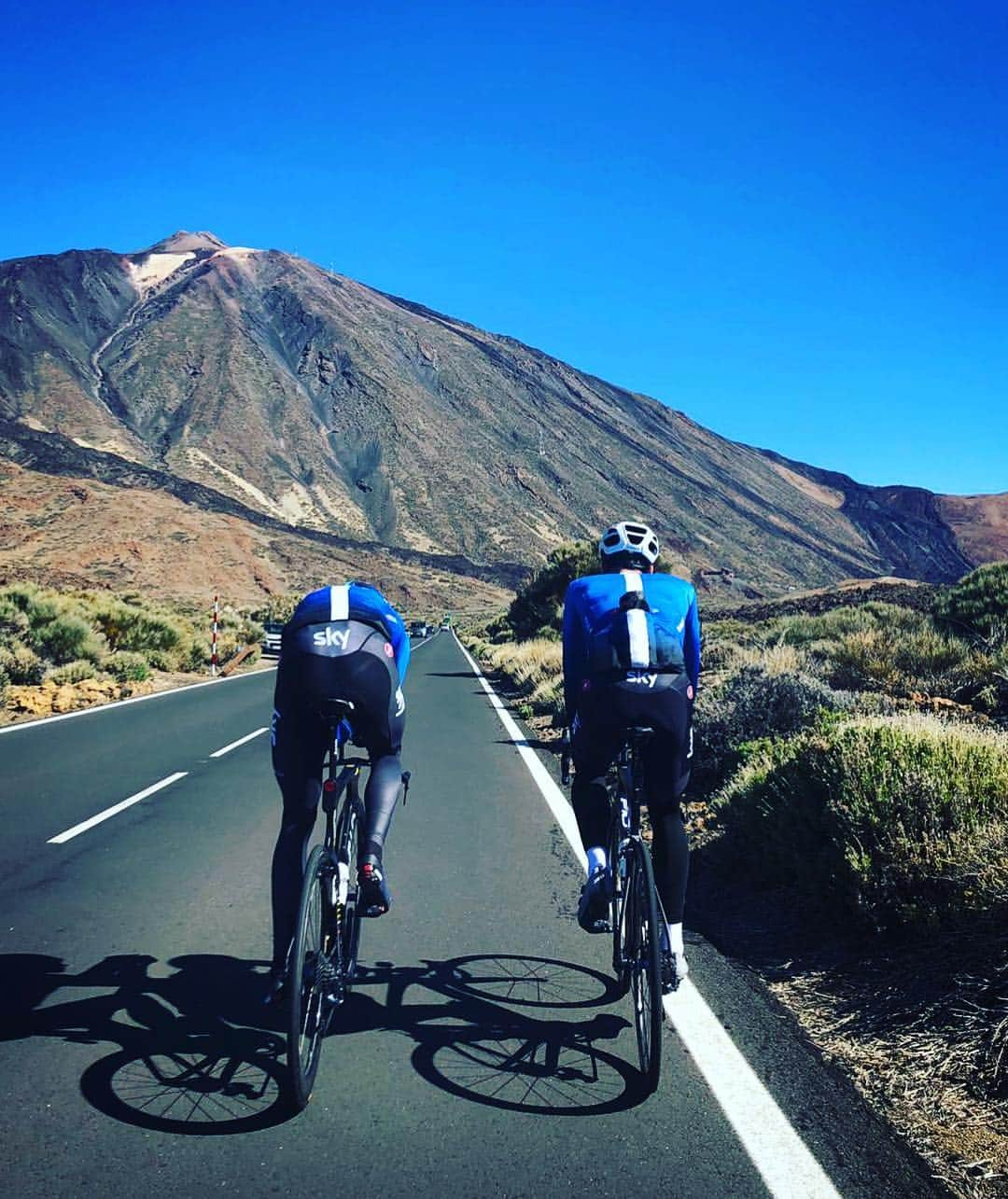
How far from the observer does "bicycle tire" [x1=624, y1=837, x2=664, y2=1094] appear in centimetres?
349

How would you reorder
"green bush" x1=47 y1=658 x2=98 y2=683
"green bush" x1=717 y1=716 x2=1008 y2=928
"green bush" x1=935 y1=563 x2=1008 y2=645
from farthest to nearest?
"green bush" x1=47 y1=658 x2=98 y2=683
"green bush" x1=935 y1=563 x2=1008 y2=645
"green bush" x1=717 y1=716 x2=1008 y2=928

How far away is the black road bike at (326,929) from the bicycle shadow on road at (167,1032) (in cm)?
23

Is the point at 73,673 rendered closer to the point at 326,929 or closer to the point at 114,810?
the point at 114,810

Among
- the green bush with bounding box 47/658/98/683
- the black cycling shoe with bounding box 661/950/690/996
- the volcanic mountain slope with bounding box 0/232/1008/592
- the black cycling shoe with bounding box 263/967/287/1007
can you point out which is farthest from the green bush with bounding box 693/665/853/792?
the volcanic mountain slope with bounding box 0/232/1008/592

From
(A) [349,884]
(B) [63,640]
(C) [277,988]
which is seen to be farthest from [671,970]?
(B) [63,640]

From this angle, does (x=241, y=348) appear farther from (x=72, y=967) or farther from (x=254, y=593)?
(x=72, y=967)

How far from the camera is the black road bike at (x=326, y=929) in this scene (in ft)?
10.9

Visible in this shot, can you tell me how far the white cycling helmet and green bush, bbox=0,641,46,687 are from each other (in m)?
16.4

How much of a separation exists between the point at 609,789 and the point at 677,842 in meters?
0.44

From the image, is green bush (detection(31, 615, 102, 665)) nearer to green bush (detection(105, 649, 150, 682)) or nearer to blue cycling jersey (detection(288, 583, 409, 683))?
green bush (detection(105, 649, 150, 682))

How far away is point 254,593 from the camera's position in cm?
7050

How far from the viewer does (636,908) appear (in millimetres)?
3955

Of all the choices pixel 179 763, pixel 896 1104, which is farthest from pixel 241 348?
pixel 896 1104

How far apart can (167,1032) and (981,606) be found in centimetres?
1426
